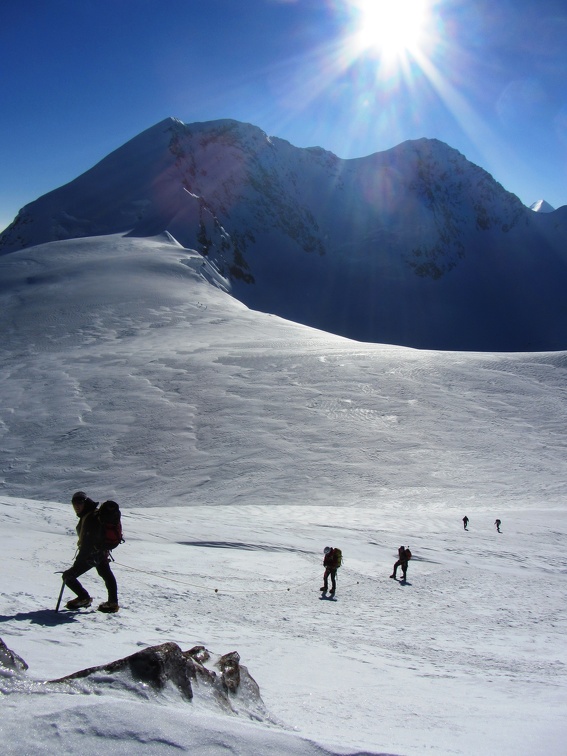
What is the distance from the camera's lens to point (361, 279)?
153m

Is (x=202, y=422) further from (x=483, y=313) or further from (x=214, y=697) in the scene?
(x=483, y=313)

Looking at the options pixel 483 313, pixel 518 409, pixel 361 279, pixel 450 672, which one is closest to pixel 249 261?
pixel 361 279

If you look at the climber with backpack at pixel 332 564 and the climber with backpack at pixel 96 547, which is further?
the climber with backpack at pixel 332 564

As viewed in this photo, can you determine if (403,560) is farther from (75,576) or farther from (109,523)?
(75,576)

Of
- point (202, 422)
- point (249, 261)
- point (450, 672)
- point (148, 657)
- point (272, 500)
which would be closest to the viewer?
point (148, 657)

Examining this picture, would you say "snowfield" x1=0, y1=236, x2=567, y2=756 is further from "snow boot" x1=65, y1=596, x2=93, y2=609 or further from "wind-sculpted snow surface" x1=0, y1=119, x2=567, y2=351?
"wind-sculpted snow surface" x1=0, y1=119, x2=567, y2=351

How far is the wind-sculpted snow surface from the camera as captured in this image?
128 metres

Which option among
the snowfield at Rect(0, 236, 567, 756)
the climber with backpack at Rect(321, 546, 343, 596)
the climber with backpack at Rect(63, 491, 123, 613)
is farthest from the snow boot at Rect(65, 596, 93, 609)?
the climber with backpack at Rect(321, 546, 343, 596)

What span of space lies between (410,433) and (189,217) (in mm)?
103719

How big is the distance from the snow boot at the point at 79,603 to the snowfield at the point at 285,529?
381 millimetres

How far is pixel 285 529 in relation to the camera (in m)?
17.1

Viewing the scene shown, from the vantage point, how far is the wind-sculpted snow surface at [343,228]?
420ft

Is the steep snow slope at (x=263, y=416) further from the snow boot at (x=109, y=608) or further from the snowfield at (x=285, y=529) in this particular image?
the snow boot at (x=109, y=608)

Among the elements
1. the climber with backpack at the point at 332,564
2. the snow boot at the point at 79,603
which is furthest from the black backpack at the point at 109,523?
the climber with backpack at the point at 332,564
